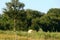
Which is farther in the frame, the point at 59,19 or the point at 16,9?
the point at 59,19

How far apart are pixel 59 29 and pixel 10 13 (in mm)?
13113

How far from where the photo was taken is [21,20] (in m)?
27.9

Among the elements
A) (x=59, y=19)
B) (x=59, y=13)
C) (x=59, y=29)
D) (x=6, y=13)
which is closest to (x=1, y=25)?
(x=6, y=13)

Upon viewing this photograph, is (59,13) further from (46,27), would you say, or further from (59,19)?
(46,27)

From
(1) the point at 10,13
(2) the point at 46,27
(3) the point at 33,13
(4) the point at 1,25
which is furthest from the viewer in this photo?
(3) the point at 33,13

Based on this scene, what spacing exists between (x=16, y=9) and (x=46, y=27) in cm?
1115

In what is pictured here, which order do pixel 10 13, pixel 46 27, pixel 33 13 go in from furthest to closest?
1. pixel 33 13
2. pixel 46 27
3. pixel 10 13

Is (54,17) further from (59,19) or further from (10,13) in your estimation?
(10,13)

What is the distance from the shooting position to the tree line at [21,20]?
26031 millimetres

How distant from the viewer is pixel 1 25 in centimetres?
3141

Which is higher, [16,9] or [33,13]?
[16,9]

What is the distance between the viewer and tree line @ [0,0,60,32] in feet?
85.4

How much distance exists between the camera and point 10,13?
2589 centimetres

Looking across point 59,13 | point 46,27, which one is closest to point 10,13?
point 46,27
